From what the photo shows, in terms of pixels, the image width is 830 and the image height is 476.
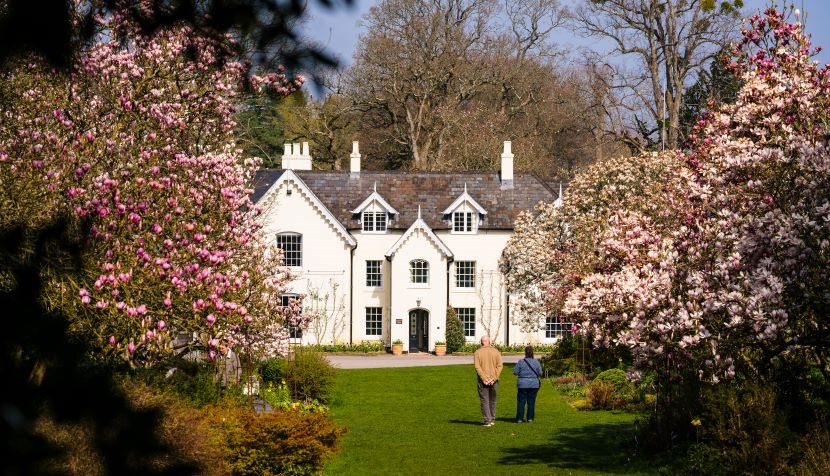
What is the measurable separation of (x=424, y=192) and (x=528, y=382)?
101 feet

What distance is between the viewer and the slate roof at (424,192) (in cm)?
5219

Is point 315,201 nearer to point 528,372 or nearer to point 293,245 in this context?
point 293,245

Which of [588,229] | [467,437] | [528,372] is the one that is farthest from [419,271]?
[467,437]

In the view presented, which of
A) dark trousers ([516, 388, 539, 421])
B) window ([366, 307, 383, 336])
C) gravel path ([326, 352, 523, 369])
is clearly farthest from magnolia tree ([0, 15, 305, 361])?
window ([366, 307, 383, 336])

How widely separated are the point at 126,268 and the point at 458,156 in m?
51.2

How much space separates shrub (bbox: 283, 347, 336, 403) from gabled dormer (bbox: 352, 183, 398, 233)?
1012 inches

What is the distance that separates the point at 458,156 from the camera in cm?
6444

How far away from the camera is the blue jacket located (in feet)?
74.1

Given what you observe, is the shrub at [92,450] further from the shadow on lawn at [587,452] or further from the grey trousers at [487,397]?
the grey trousers at [487,397]

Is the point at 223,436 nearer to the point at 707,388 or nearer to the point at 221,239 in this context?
the point at 221,239

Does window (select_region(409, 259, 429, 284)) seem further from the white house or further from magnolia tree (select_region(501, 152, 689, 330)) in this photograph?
magnolia tree (select_region(501, 152, 689, 330))

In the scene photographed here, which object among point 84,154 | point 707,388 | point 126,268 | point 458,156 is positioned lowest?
point 707,388

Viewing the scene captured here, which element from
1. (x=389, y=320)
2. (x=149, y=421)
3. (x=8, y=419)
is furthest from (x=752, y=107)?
(x=389, y=320)

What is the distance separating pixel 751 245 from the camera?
488 inches
